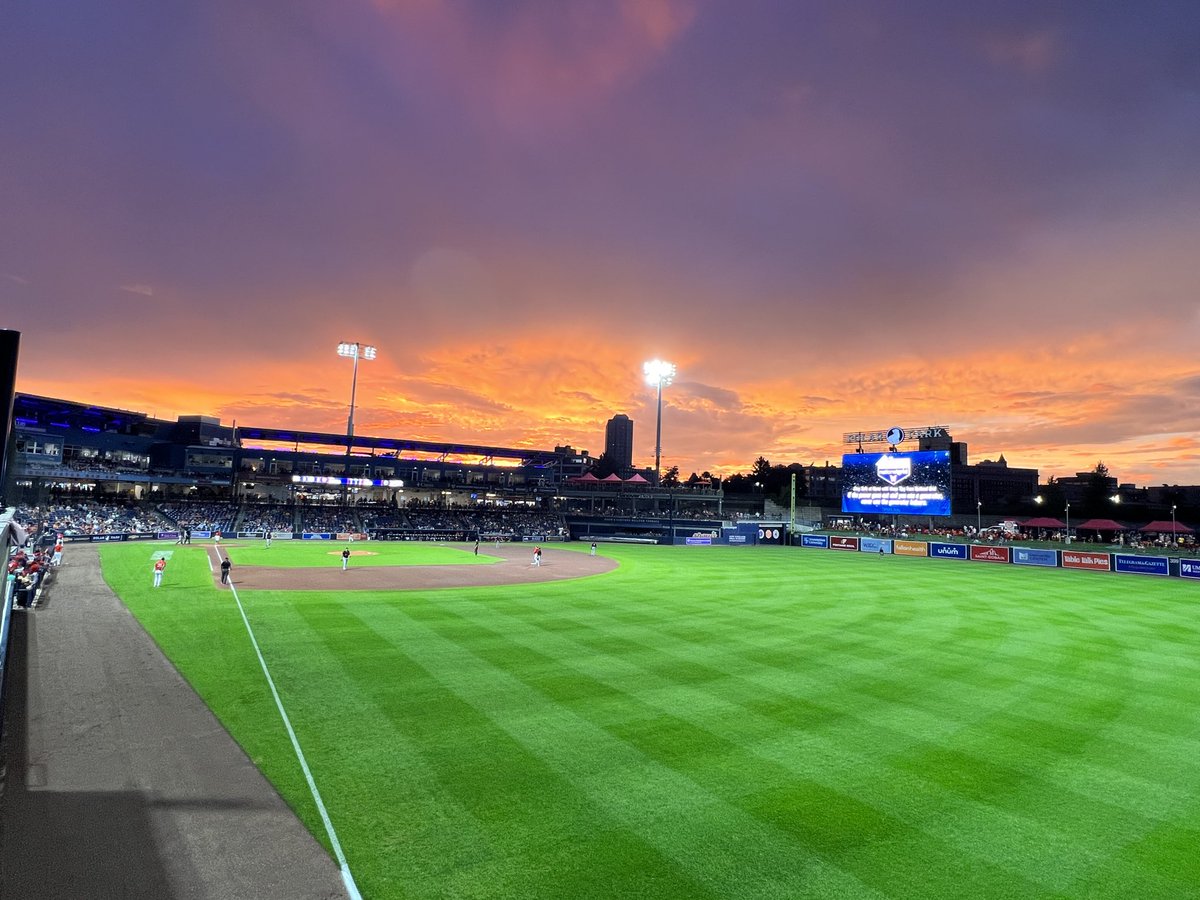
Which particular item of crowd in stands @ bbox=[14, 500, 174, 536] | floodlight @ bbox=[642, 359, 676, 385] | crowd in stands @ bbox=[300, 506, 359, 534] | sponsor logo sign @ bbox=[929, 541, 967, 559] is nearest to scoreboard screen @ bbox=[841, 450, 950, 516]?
sponsor logo sign @ bbox=[929, 541, 967, 559]

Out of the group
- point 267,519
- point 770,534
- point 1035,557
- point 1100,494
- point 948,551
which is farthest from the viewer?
point 1100,494

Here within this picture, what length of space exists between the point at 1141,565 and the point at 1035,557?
761 centimetres

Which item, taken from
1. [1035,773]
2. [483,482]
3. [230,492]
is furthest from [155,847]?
[483,482]

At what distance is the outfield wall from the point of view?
43.9 meters

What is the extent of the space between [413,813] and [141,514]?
236 feet

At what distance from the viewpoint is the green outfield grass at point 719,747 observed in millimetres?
6922

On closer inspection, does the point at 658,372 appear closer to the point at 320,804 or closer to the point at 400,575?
the point at 400,575

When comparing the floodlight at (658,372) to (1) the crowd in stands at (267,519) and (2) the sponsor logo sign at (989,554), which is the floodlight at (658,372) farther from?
(1) the crowd in stands at (267,519)

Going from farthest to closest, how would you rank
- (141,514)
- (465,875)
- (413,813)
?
1. (141,514)
2. (413,813)
3. (465,875)

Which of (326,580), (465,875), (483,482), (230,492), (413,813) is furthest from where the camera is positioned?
(483,482)

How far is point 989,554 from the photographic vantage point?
54.2m

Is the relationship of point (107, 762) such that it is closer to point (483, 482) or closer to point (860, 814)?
point (860, 814)

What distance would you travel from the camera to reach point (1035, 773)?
959 centimetres

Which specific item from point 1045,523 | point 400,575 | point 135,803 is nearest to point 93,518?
point 400,575
